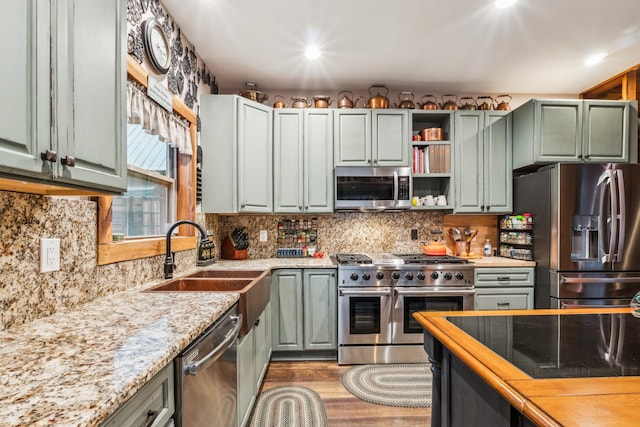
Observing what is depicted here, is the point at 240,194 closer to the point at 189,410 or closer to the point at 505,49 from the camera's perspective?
the point at 189,410

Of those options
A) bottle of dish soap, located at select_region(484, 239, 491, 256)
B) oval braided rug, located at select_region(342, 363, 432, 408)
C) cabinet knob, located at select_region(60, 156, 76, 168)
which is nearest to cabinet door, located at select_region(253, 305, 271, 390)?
oval braided rug, located at select_region(342, 363, 432, 408)

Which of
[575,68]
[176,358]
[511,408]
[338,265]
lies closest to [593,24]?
[575,68]

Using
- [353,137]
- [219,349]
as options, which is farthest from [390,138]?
[219,349]

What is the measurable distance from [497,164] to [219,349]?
327cm

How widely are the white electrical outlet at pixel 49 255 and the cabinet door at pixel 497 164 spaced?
11.5 feet

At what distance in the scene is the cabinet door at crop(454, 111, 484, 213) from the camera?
3443 millimetres

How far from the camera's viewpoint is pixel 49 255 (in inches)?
51.8

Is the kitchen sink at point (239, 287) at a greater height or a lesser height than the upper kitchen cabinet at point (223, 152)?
lesser

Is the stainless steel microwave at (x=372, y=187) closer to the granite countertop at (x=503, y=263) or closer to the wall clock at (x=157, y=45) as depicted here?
the granite countertop at (x=503, y=263)

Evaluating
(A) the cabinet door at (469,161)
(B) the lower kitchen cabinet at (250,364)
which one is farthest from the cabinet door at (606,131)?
(B) the lower kitchen cabinet at (250,364)

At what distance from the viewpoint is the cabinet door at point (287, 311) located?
3.04 metres

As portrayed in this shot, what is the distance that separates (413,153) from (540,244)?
57.4 inches

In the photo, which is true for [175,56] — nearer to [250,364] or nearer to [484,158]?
[250,364]

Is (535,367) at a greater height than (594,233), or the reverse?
(594,233)
